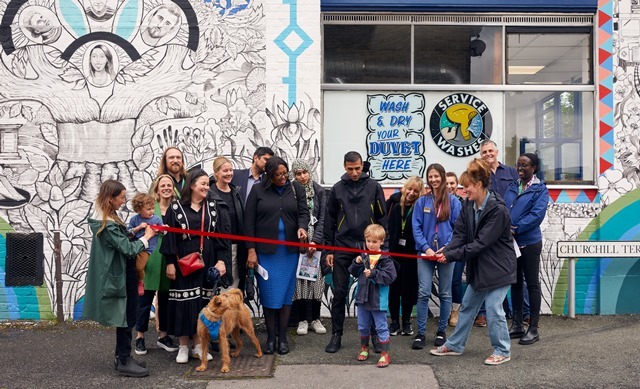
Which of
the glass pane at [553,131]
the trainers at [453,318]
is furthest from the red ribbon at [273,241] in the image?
the glass pane at [553,131]

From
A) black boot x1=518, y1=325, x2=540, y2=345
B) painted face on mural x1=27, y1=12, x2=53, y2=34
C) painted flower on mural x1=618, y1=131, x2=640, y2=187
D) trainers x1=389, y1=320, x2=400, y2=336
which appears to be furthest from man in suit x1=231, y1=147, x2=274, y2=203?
painted flower on mural x1=618, y1=131, x2=640, y2=187

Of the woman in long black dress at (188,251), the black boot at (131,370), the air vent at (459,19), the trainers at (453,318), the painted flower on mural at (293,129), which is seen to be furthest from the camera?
the air vent at (459,19)

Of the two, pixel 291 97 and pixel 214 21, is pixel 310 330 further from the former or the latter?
pixel 214 21

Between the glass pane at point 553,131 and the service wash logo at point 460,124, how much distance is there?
329 mm

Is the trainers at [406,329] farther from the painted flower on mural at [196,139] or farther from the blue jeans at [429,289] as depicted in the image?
the painted flower on mural at [196,139]

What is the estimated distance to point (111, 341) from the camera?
7.39 meters

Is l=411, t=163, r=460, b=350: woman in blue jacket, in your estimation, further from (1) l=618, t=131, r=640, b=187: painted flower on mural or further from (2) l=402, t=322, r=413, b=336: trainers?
(1) l=618, t=131, r=640, b=187: painted flower on mural

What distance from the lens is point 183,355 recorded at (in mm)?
6484

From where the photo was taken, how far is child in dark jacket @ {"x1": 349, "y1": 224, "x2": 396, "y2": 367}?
637cm

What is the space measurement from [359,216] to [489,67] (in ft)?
10.8

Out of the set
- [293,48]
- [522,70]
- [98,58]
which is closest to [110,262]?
[98,58]

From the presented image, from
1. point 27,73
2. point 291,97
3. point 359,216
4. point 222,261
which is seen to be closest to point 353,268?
point 359,216

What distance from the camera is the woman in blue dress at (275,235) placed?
6676 mm

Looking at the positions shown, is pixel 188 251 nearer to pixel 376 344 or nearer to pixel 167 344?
pixel 167 344
